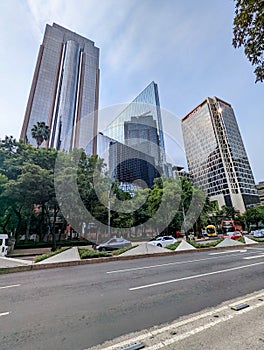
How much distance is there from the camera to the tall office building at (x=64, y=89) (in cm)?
6216

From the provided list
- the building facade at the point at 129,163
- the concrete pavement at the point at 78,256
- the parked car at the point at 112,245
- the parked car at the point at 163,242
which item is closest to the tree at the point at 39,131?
the building facade at the point at 129,163

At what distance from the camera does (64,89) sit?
72.1 metres

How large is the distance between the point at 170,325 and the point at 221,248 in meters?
14.2

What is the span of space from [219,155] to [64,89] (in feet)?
227

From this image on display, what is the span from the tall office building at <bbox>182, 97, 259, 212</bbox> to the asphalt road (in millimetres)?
75711

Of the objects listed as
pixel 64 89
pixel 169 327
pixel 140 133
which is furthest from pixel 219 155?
pixel 169 327

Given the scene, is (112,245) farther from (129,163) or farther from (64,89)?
(64,89)

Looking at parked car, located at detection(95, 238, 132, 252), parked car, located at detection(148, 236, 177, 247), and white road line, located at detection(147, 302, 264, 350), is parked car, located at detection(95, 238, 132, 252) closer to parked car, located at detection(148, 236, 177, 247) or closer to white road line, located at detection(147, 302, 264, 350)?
parked car, located at detection(148, 236, 177, 247)

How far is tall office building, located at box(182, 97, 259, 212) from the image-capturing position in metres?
75.1

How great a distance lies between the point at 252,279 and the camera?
554cm

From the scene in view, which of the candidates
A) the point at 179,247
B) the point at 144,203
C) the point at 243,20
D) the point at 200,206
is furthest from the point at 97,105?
the point at 243,20

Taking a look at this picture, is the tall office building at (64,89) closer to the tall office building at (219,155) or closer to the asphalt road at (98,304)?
the tall office building at (219,155)

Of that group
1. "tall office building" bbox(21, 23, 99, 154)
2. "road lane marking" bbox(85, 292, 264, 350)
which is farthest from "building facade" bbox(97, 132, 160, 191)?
"road lane marking" bbox(85, 292, 264, 350)

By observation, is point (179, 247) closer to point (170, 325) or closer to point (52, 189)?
point (170, 325)
